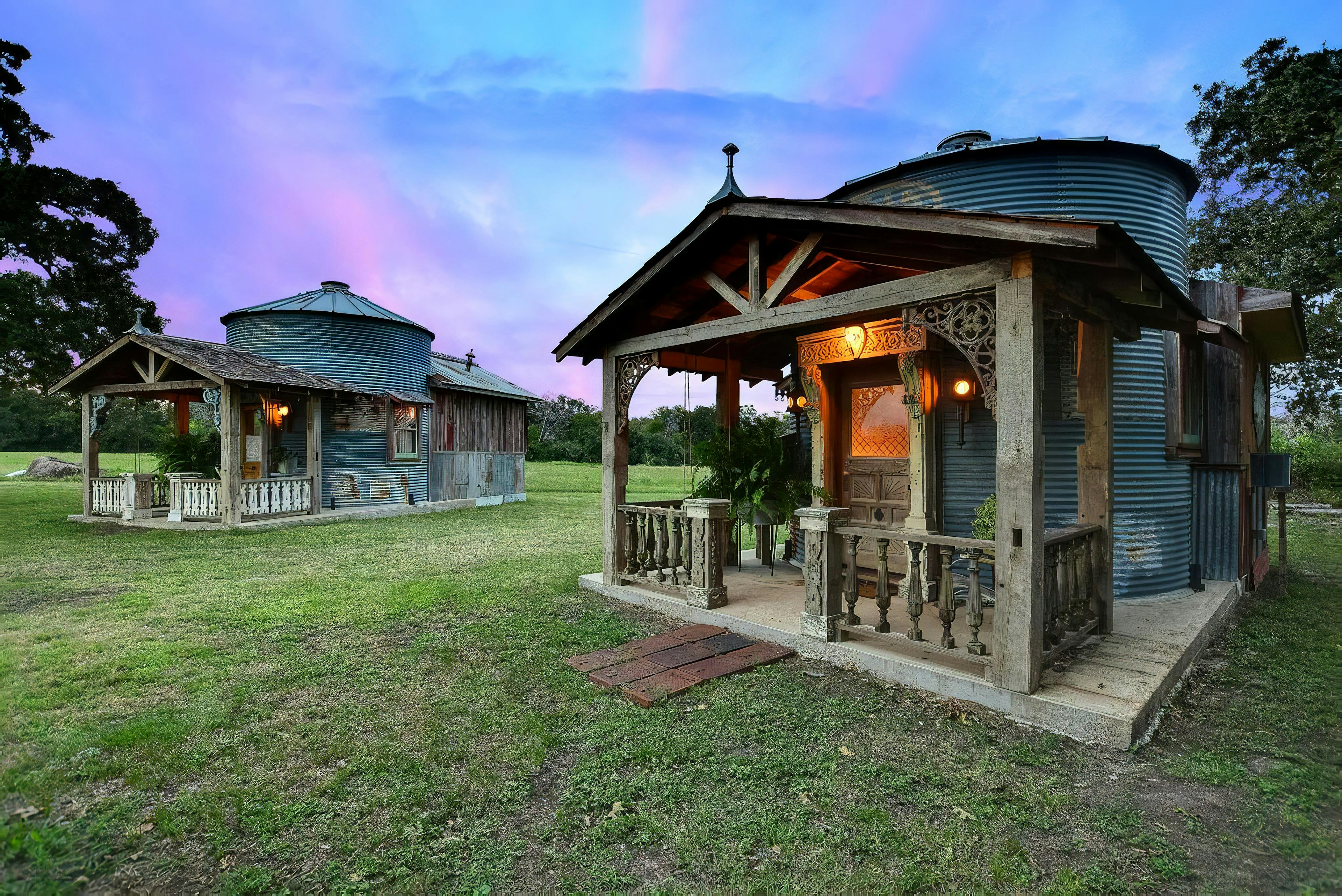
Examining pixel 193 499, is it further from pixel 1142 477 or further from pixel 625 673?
pixel 1142 477

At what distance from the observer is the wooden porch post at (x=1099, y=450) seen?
15.5 feet

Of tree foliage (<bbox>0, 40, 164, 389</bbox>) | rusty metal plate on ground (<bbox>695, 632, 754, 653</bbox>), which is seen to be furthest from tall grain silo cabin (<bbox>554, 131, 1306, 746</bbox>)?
tree foliage (<bbox>0, 40, 164, 389</bbox>)

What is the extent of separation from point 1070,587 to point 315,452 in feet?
48.7

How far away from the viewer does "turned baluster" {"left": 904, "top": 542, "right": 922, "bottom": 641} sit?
4113 mm

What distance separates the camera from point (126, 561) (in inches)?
345

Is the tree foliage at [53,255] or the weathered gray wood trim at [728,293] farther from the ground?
the tree foliage at [53,255]

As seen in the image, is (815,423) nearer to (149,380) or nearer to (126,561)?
(126,561)

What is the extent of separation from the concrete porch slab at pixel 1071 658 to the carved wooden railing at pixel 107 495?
1304cm

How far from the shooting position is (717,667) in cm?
446

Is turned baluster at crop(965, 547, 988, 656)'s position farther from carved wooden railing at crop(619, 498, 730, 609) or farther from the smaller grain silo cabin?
the smaller grain silo cabin

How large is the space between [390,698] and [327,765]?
861mm

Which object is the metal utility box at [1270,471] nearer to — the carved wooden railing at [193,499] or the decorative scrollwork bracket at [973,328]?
the decorative scrollwork bracket at [973,328]

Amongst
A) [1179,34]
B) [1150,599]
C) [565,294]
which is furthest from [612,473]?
[565,294]

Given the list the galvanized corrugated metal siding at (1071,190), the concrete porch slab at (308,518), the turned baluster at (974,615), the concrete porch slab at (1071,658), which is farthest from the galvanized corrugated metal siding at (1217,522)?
the concrete porch slab at (308,518)
